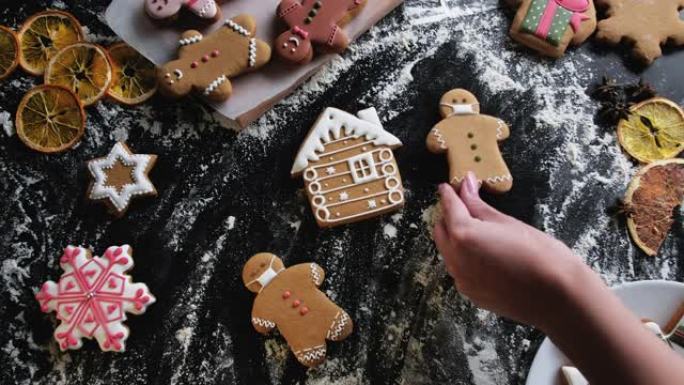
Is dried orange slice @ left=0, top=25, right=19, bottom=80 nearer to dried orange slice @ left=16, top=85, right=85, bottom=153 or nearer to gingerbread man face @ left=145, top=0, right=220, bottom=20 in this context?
Result: dried orange slice @ left=16, top=85, right=85, bottom=153

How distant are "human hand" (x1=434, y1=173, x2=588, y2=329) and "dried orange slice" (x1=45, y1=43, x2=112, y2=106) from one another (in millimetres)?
924

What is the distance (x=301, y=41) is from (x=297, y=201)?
41cm

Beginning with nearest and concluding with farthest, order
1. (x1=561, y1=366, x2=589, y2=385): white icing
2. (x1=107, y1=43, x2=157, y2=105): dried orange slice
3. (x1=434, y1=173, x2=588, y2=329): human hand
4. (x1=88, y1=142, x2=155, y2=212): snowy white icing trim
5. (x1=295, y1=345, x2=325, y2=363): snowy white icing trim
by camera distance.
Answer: (x1=434, y1=173, x2=588, y2=329): human hand → (x1=561, y1=366, x2=589, y2=385): white icing → (x1=295, y1=345, x2=325, y2=363): snowy white icing trim → (x1=88, y1=142, x2=155, y2=212): snowy white icing trim → (x1=107, y1=43, x2=157, y2=105): dried orange slice

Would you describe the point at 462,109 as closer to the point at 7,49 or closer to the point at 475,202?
the point at 475,202

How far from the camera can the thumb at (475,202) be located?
1395 millimetres

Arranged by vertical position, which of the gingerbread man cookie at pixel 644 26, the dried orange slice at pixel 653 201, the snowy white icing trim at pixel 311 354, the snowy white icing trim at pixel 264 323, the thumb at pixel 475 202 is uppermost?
the gingerbread man cookie at pixel 644 26

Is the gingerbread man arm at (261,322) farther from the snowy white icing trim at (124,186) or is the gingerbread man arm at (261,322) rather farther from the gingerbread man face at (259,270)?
the snowy white icing trim at (124,186)

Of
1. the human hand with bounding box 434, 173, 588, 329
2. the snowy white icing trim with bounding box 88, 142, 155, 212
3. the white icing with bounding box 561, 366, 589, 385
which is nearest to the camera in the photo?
the human hand with bounding box 434, 173, 588, 329

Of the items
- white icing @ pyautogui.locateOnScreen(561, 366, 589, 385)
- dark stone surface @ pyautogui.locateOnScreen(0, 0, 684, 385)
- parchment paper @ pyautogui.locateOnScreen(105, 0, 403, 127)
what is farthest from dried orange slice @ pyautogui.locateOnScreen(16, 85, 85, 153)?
white icing @ pyautogui.locateOnScreen(561, 366, 589, 385)

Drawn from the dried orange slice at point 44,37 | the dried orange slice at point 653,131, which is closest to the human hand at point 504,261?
the dried orange slice at point 653,131

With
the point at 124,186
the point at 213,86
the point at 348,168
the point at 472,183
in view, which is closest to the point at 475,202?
the point at 472,183

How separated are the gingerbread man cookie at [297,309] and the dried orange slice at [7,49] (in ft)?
2.73

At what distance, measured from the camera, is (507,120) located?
1723 mm

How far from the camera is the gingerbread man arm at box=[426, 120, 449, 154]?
64.4 inches
